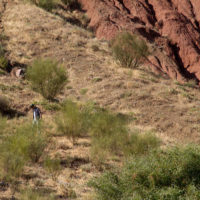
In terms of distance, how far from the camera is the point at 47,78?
15812 millimetres

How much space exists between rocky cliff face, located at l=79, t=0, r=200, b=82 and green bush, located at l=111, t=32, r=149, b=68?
2719 millimetres

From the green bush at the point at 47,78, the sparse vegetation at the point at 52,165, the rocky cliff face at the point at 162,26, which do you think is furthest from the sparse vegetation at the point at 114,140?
the rocky cliff face at the point at 162,26

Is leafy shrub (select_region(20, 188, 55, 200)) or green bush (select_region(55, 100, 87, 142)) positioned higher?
leafy shrub (select_region(20, 188, 55, 200))

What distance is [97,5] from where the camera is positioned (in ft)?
111

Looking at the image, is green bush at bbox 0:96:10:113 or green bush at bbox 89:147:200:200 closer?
green bush at bbox 89:147:200:200

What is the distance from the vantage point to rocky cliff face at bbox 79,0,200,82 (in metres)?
29.5

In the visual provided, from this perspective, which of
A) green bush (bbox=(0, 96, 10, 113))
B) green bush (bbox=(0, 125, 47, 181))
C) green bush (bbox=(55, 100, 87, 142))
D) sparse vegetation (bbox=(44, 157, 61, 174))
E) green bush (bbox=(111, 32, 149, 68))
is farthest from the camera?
green bush (bbox=(111, 32, 149, 68))

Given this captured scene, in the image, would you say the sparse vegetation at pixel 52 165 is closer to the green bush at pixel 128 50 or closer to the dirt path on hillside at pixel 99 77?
the dirt path on hillside at pixel 99 77

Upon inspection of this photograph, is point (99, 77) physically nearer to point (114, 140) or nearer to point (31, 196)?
point (114, 140)

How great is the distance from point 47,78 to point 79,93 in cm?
263

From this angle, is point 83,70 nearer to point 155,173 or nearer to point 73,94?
point 73,94

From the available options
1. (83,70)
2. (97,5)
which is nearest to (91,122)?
(83,70)

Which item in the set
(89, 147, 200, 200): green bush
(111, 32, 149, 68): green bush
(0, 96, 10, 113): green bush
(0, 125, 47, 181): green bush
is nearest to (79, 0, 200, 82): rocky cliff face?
(111, 32, 149, 68): green bush

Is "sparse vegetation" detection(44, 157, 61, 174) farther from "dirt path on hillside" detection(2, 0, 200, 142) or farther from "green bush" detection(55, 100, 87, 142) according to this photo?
"dirt path on hillside" detection(2, 0, 200, 142)
